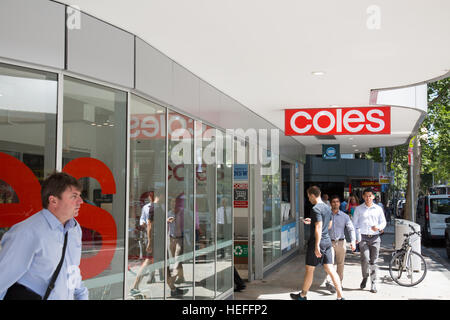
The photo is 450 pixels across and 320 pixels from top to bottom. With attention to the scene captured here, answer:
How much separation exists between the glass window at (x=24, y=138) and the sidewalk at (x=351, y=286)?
5.94 meters

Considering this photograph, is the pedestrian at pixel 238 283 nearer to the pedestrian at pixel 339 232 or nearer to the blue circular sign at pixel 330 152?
the pedestrian at pixel 339 232

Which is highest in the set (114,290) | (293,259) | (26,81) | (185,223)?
(26,81)

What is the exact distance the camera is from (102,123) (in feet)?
15.7

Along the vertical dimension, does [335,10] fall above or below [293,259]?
above

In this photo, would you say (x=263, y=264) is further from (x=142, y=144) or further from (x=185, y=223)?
(x=142, y=144)

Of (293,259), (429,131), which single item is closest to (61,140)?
(293,259)

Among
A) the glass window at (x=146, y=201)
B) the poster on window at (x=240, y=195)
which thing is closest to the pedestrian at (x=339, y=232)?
the poster on window at (x=240, y=195)

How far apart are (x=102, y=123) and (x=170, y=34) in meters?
1.21

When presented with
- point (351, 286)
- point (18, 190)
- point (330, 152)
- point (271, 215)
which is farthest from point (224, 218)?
point (330, 152)

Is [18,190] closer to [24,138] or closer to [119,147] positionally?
[24,138]

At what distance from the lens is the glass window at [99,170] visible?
174 inches

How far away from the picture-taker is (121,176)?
5035 mm

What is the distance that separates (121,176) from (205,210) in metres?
2.80
